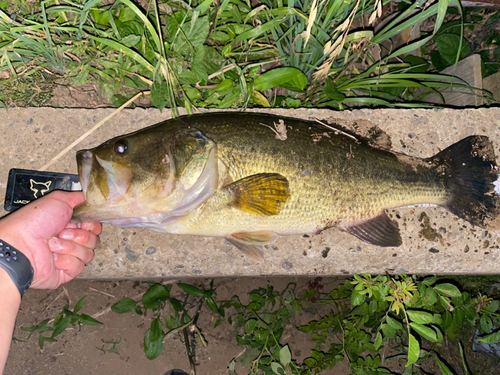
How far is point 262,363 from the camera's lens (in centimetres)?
322

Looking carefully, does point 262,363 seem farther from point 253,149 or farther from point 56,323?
point 253,149

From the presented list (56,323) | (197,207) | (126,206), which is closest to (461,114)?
(197,207)

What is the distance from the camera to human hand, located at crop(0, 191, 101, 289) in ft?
6.76

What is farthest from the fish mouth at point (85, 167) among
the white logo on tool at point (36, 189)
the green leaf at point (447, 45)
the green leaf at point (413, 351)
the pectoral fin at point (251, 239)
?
the green leaf at point (447, 45)

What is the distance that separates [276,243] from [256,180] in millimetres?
806

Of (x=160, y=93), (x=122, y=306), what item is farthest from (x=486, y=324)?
(x=160, y=93)

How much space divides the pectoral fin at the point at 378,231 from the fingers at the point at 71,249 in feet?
5.77

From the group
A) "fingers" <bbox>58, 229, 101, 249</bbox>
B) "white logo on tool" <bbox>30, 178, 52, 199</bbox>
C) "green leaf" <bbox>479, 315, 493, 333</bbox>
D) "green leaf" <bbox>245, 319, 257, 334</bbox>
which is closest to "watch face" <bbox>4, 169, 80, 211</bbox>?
"white logo on tool" <bbox>30, 178, 52, 199</bbox>

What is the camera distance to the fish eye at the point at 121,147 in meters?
1.97

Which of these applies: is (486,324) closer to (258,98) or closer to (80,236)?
(258,98)

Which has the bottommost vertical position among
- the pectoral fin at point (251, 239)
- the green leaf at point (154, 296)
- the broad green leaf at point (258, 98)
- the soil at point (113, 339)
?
the soil at point (113, 339)

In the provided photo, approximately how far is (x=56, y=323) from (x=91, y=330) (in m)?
0.52

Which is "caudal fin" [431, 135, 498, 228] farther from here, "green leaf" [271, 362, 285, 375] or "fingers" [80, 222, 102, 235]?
"fingers" [80, 222, 102, 235]

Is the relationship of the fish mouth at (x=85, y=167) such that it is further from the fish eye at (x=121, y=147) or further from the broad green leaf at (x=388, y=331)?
the broad green leaf at (x=388, y=331)
